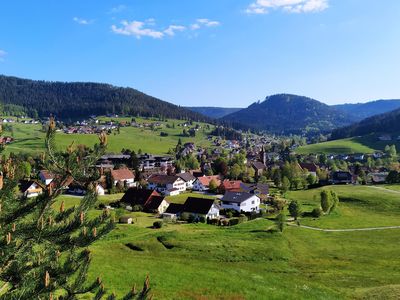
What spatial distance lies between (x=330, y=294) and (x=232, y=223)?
113 ft

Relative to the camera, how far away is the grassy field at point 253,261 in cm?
3275

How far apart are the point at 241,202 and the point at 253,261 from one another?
35974 millimetres

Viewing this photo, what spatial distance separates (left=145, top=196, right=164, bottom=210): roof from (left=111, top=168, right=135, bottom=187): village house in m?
29.7

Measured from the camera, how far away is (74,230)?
24.7ft

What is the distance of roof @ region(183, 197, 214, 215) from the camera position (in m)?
72.5

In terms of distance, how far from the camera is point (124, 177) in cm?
11238

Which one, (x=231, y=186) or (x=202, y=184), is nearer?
(x=231, y=186)

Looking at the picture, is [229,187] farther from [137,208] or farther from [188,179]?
[137,208]

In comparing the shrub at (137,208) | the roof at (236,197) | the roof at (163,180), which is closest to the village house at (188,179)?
the roof at (163,180)

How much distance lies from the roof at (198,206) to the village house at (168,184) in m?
29.2

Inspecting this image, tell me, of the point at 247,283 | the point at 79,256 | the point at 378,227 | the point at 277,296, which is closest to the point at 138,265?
the point at 247,283

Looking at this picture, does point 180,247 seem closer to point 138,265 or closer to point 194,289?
point 138,265

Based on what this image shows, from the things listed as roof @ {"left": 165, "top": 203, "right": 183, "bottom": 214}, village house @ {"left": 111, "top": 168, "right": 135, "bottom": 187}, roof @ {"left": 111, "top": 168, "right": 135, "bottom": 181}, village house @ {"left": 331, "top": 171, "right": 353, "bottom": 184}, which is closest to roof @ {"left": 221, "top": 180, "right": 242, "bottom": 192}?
village house @ {"left": 111, "top": 168, "right": 135, "bottom": 187}

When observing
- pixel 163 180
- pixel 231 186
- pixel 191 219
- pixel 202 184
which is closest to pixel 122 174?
pixel 163 180
